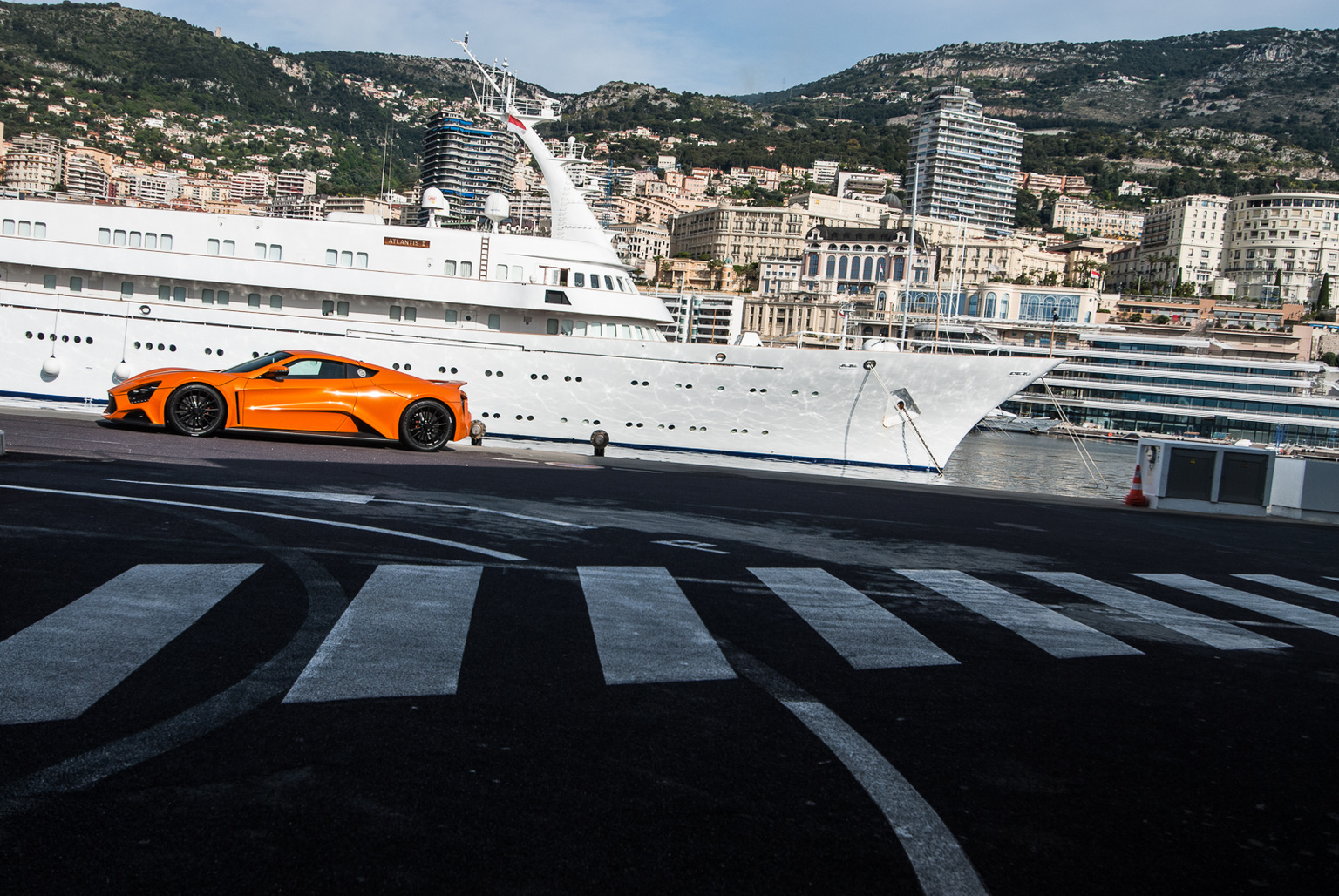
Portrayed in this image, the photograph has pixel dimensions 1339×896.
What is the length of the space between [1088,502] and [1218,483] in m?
2.24

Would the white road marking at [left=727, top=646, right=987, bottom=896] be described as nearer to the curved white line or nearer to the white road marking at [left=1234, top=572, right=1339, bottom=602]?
the curved white line

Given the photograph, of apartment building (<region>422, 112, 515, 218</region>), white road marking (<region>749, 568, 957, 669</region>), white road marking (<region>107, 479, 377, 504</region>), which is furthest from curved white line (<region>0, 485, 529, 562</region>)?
apartment building (<region>422, 112, 515, 218</region>)

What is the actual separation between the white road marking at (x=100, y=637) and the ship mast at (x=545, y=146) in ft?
71.1

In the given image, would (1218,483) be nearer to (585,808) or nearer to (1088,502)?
(1088,502)

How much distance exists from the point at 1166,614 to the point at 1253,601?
4.33 ft

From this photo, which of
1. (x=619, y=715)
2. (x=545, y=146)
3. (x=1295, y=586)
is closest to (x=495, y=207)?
(x=545, y=146)

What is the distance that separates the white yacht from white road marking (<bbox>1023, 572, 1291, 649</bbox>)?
50.3ft

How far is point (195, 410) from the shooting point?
14.2m

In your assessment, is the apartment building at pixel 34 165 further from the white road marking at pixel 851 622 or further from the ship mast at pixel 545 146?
the white road marking at pixel 851 622

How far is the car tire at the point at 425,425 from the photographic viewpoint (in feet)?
49.1

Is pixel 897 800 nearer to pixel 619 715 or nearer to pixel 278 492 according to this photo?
pixel 619 715

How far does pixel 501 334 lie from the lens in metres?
22.7

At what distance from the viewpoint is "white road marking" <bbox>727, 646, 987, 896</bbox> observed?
2.60 meters

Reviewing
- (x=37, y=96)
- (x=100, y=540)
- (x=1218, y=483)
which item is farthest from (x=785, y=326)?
(x=100, y=540)
